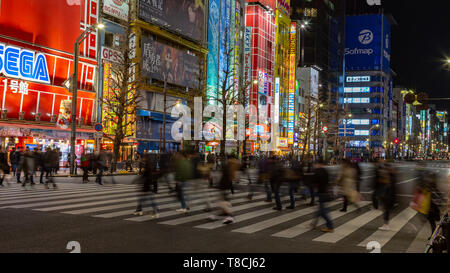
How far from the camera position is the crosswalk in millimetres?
9633

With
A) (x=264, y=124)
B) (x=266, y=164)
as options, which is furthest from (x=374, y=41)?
(x=266, y=164)

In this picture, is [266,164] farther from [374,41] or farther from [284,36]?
[374,41]

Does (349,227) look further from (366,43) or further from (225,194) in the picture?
(366,43)

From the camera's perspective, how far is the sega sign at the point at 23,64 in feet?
100

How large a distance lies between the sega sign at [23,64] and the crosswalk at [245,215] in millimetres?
16741

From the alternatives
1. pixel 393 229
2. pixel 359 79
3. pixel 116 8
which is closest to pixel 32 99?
pixel 116 8

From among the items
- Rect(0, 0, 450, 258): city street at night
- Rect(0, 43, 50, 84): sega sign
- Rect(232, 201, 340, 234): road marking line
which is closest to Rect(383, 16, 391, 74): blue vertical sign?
Rect(0, 0, 450, 258): city street at night

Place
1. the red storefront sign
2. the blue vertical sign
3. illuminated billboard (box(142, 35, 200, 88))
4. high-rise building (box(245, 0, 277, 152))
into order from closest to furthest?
the red storefront sign, illuminated billboard (box(142, 35, 200, 88)), high-rise building (box(245, 0, 277, 152)), the blue vertical sign

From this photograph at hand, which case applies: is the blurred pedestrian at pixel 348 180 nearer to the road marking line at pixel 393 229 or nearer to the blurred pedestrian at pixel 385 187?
the blurred pedestrian at pixel 385 187

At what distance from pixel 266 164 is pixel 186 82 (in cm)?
3835

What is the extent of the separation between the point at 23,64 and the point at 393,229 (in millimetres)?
30048

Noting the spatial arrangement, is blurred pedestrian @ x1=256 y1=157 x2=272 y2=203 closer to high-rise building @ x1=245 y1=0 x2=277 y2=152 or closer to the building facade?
the building facade

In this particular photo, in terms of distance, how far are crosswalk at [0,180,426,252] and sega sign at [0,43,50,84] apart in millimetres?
16741

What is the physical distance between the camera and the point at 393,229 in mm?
10641
